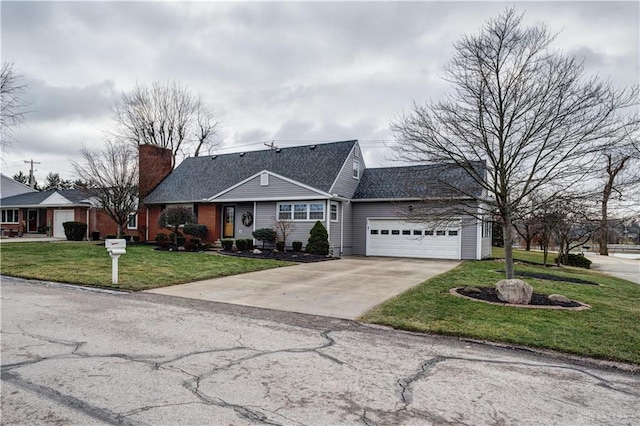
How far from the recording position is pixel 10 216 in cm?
3409

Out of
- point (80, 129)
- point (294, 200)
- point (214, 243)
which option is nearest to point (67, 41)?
point (294, 200)

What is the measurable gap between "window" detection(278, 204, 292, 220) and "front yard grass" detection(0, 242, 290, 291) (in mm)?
5384

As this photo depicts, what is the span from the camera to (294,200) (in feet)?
68.1

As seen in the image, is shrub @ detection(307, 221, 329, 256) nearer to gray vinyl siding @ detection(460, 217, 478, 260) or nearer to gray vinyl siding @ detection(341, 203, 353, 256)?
gray vinyl siding @ detection(341, 203, 353, 256)

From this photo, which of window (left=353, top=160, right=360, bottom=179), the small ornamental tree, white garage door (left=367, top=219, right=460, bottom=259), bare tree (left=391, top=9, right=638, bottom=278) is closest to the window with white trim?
white garage door (left=367, top=219, right=460, bottom=259)

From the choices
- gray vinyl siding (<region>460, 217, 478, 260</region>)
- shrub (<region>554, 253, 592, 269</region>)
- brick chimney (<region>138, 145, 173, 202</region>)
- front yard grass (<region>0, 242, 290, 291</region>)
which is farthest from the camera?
brick chimney (<region>138, 145, 173, 202</region>)

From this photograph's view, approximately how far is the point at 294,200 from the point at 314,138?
17.5 meters

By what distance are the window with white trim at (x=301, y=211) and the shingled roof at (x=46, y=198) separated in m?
14.2

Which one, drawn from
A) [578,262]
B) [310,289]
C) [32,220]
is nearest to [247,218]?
[310,289]

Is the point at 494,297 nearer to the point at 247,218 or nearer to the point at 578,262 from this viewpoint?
the point at 247,218

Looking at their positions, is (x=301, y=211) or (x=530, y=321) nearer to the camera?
(x=530, y=321)

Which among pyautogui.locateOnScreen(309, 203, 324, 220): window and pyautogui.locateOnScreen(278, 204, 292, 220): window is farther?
pyautogui.locateOnScreen(278, 204, 292, 220): window

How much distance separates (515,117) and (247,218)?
53.9ft

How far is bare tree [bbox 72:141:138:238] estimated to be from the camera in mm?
21281
